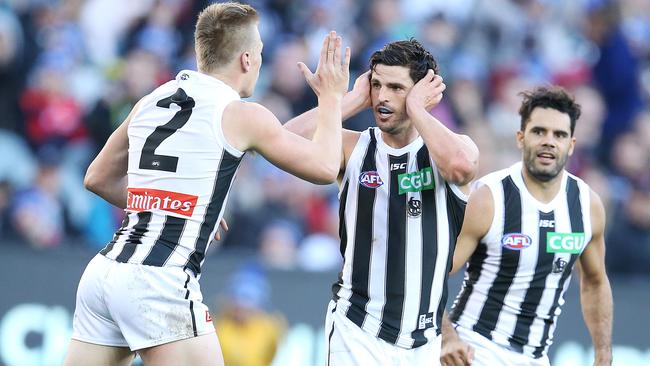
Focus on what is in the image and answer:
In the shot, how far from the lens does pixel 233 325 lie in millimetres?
9398

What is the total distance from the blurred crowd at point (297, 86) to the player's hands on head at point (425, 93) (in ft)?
14.1

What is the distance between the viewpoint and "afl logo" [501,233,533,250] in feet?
21.2

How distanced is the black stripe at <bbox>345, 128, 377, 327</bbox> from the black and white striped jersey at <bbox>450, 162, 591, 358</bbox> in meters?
0.90

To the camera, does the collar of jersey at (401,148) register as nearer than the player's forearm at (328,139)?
No

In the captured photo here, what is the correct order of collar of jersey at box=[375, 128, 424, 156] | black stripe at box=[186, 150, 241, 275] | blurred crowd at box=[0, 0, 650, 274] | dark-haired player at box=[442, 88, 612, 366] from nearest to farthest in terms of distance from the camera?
black stripe at box=[186, 150, 241, 275], collar of jersey at box=[375, 128, 424, 156], dark-haired player at box=[442, 88, 612, 366], blurred crowd at box=[0, 0, 650, 274]

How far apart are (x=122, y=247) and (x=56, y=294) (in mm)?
4485

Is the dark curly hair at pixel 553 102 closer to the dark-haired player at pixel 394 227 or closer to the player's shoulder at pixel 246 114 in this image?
the dark-haired player at pixel 394 227

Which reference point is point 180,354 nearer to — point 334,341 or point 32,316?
point 334,341

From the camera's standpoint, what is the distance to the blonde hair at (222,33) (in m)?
5.23

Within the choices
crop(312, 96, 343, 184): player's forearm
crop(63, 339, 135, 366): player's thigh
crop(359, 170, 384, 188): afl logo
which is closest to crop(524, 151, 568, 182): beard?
crop(359, 170, 384, 188): afl logo

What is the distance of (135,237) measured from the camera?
5.12 metres

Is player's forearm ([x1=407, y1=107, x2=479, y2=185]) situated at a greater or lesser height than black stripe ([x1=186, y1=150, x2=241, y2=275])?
greater

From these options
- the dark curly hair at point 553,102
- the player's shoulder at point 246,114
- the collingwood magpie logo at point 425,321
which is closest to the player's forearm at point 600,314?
the dark curly hair at point 553,102

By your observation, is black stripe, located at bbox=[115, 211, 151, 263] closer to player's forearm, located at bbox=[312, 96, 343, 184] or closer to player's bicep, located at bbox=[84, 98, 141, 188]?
player's bicep, located at bbox=[84, 98, 141, 188]
